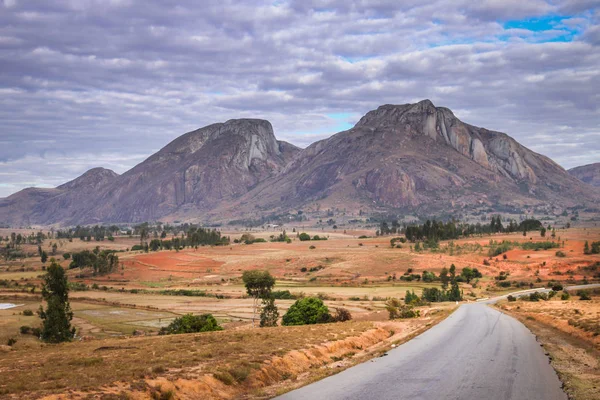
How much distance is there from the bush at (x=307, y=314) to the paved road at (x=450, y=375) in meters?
23.7

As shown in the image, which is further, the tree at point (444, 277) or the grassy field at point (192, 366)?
the tree at point (444, 277)

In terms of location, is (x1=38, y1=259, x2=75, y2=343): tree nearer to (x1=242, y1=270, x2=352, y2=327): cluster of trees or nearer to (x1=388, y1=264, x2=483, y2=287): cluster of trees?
(x1=242, y1=270, x2=352, y2=327): cluster of trees

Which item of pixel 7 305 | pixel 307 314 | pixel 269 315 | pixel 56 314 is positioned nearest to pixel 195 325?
pixel 307 314

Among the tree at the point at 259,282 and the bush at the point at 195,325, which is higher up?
the tree at the point at 259,282

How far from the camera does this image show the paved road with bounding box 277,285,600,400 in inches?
690

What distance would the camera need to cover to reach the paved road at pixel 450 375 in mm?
17516

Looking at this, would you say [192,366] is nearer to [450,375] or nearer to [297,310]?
[450,375]

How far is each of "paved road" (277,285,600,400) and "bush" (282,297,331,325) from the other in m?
23.7

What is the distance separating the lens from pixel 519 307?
60.2m

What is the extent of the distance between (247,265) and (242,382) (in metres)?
141

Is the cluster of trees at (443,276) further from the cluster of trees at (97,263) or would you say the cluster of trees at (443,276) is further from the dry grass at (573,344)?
the cluster of trees at (97,263)

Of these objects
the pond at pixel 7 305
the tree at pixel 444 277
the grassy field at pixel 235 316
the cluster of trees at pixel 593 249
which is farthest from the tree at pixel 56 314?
the cluster of trees at pixel 593 249

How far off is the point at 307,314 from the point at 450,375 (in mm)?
34908

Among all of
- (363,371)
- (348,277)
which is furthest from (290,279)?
(363,371)
